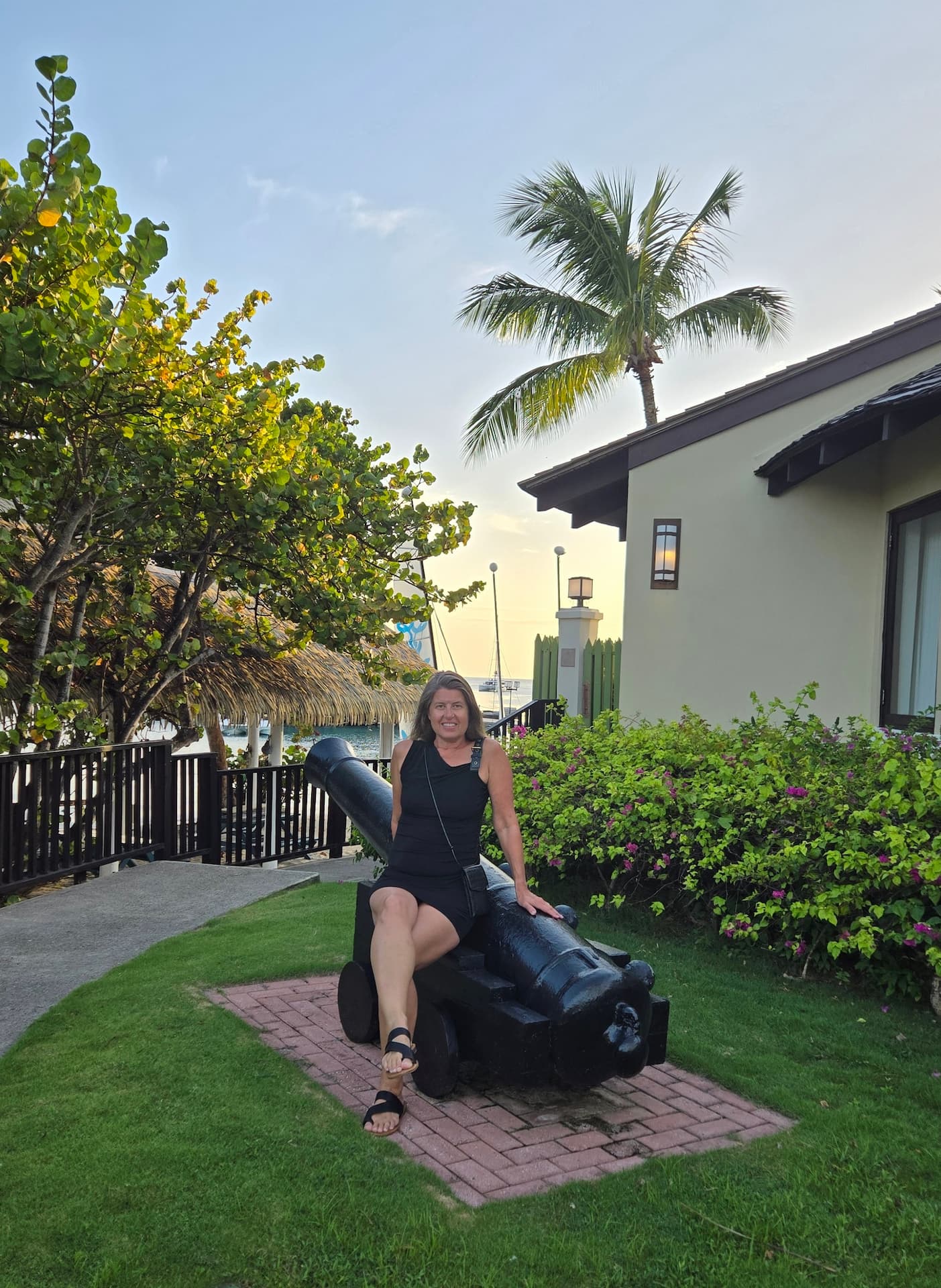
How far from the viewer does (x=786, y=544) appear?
9.81 m

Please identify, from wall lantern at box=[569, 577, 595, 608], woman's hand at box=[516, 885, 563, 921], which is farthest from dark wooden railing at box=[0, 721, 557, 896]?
woman's hand at box=[516, 885, 563, 921]

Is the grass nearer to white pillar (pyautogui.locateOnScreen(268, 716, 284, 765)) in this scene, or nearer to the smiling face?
the smiling face

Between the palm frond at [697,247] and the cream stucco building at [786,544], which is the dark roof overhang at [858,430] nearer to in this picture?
the cream stucco building at [786,544]

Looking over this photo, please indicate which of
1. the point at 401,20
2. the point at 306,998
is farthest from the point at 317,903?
the point at 401,20

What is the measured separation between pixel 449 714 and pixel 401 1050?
4.15 feet

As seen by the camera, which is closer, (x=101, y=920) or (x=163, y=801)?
(x=101, y=920)

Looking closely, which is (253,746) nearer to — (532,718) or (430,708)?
(532,718)

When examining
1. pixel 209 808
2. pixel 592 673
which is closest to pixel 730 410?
pixel 592 673

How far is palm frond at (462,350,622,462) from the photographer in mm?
18547

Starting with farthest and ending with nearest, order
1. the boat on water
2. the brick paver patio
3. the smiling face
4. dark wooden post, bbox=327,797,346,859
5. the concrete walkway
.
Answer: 1. the boat on water
2. dark wooden post, bbox=327,797,346,859
3. the concrete walkway
4. the smiling face
5. the brick paver patio

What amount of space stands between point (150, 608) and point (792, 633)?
6080mm

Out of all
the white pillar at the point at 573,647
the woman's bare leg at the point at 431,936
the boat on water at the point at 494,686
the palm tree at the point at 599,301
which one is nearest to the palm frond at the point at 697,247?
the palm tree at the point at 599,301

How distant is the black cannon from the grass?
0.37 m

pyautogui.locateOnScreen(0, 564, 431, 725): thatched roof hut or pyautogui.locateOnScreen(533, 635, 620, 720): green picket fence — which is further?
pyautogui.locateOnScreen(533, 635, 620, 720): green picket fence
